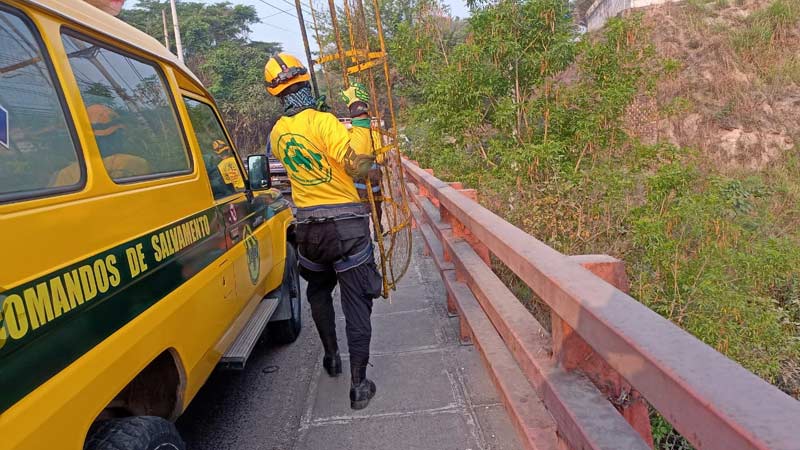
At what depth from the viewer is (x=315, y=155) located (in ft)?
10.2

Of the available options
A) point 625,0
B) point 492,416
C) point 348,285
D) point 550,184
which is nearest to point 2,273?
point 348,285

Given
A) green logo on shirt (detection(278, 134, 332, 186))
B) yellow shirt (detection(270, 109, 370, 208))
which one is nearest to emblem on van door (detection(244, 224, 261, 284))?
yellow shirt (detection(270, 109, 370, 208))

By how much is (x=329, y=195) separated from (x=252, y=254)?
0.70 metres

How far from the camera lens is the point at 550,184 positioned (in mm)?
5879

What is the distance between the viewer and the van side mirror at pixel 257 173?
3.66 metres

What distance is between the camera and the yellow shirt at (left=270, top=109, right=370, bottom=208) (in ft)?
10.0

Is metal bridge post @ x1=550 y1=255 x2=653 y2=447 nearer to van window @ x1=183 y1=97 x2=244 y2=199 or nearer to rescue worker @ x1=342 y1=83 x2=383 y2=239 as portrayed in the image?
rescue worker @ x1=342 y1=83 x2=383 y2=239

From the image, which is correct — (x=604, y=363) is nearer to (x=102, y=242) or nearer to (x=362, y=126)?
(x=102, y=242)

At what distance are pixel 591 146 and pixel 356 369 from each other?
463cm

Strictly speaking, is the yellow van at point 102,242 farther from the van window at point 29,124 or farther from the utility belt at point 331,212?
the utility belt at point 331,212

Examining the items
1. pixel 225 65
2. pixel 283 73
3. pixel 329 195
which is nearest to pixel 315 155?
pixel 329 195

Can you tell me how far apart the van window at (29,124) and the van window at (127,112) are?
19 centimetres

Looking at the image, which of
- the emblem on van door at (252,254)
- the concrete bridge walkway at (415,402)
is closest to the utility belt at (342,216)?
the emblem on van door at (252,254)

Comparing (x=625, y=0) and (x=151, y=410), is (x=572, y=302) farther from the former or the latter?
(x=625, y=0)
